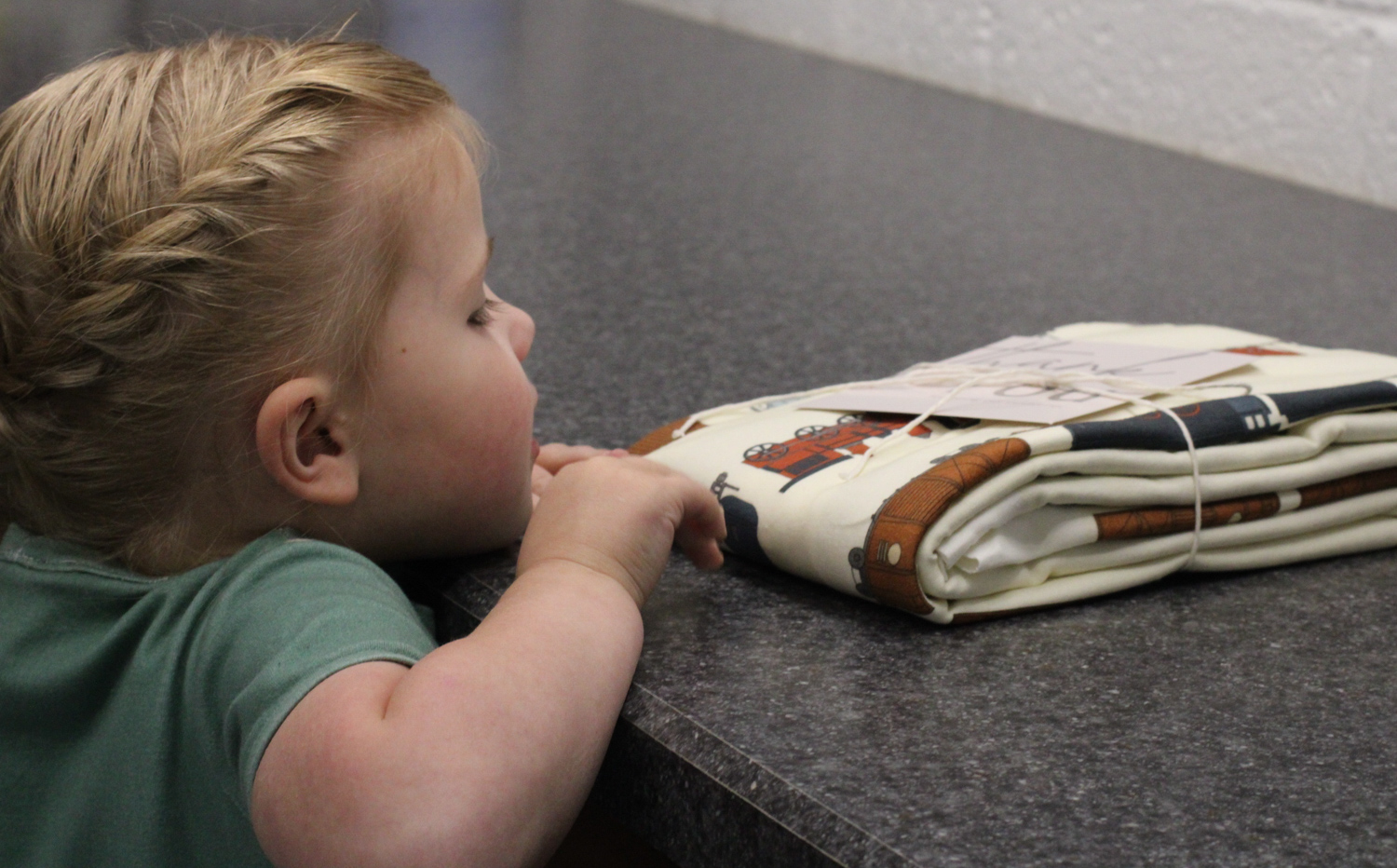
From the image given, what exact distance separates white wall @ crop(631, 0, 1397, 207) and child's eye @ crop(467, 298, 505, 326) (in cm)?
133

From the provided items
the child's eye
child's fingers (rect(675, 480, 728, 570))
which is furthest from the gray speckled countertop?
the child's eye

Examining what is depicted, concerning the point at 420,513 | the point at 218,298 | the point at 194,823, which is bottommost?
the point at 194,823

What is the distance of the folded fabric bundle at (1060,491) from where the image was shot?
24.3 inches

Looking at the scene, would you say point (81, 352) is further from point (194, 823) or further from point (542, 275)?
point (542, 275)

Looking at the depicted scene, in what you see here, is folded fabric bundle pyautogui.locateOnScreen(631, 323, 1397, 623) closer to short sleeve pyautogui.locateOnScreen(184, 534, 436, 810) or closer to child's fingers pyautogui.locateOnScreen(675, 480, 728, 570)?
child's fingers pyautogui.locateOnScreen(675, 480, 728, 570)

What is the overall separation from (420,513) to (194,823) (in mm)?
165

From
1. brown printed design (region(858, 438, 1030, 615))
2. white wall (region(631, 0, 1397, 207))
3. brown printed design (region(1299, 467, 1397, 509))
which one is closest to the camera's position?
brown printed design (region(858, 438, 1030, 615))

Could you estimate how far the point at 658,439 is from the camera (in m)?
0.80

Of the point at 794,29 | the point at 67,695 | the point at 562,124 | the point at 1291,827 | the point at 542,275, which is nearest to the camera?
the point at 1291,827

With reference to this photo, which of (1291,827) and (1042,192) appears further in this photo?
(1042,192)

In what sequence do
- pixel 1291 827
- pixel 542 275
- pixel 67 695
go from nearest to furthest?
pixel 1291 827 < pixel 67 695 < pixel 542 275

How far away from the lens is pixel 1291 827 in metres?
0.49

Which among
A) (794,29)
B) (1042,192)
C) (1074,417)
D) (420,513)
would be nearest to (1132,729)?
(1074,417)

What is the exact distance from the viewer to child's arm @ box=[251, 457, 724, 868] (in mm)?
486
